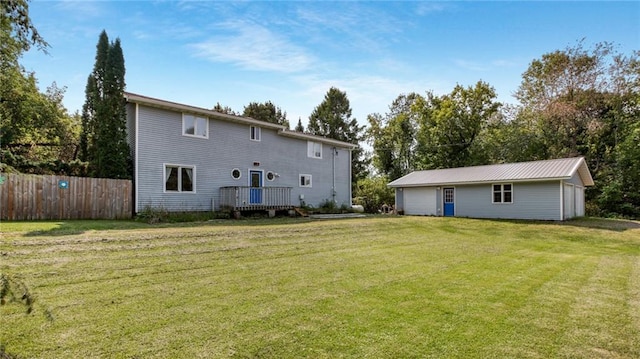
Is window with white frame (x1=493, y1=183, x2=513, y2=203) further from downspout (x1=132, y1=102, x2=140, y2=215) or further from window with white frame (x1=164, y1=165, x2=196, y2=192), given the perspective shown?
downspout (x1=132, y1=102, x2=140, y2=215)

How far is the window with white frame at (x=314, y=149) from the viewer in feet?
69.4

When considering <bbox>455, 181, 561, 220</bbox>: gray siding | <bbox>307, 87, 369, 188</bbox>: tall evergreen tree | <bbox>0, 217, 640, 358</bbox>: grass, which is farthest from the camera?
<bbox>307, 87, 369, 188</bbox>: tall evergreen tree

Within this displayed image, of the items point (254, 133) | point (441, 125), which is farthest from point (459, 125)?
point (254, 133)

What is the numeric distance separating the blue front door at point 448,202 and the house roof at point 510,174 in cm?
73

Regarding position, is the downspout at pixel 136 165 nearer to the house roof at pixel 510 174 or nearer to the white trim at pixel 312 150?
the white trim at pixel 312 150

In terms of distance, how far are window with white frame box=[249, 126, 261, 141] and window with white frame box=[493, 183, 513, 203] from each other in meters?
13.4

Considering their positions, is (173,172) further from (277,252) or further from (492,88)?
(492,88)

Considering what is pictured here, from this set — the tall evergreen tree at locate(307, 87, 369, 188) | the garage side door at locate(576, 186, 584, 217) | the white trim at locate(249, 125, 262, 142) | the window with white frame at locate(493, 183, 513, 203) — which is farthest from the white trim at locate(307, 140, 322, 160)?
the tall evergreen tree at locate(307, 87, 369, 188)

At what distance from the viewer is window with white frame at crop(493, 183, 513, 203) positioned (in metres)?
19.1

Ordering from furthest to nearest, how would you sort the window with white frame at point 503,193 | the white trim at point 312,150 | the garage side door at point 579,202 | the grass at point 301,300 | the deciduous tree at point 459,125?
the deciduous tree at point 459,125 < the white trim at point 312,150 < the garage side door at point 579,202 < the window with white frame at point 503,193 < the grass at point 301,300

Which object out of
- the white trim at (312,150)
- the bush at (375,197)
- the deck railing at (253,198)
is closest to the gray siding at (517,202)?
the bush at (375,197)

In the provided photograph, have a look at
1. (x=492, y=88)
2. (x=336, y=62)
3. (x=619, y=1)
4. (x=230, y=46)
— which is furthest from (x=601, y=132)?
(x=230, y=46)

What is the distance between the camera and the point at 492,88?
30.8 metres

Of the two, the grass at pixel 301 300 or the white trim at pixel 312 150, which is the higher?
Result: the white trim at pixel 312 150
